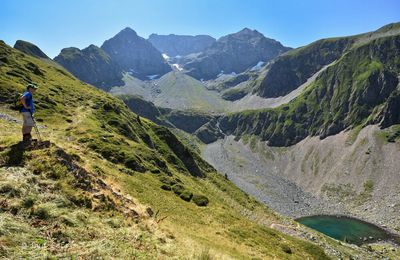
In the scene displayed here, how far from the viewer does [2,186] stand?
17.5 metres

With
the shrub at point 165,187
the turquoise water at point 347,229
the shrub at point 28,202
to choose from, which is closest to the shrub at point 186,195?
the shrub at point 165,187

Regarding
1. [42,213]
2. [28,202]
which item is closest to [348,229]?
[42,213]

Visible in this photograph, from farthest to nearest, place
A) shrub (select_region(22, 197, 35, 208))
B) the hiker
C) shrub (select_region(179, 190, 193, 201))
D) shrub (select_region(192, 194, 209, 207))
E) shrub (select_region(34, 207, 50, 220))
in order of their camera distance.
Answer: shrub (select_region(192, 194, 209, 207)) < shrub (select_region(179, 190, 193, 201)) < the hiker < shrub (select_region(22, 197, 35, 208)) < shrub (select_region(34, 207, 50, 220))

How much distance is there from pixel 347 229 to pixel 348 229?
1.54ft

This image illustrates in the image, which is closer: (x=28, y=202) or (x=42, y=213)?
(x=42, y=213)

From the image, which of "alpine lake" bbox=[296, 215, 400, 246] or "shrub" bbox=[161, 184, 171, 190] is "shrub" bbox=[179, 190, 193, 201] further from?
"alpine lake" bbox=[296, 215, 400, 246]

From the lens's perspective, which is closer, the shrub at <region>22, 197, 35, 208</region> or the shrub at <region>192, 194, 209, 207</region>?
the shrub at <region>22, 197, 35, 208</region>

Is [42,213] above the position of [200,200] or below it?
above

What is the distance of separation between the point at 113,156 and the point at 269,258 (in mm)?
35661

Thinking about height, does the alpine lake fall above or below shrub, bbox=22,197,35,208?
below

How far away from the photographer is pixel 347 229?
161500 millimetres

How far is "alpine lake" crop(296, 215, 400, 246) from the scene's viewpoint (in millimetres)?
145375

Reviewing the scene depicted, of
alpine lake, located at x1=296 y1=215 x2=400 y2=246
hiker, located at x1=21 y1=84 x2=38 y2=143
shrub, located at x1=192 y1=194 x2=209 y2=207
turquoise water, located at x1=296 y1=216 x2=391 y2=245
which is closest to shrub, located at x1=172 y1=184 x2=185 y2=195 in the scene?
shrub, located at x1=192 y1=194 x2=209 y2=207

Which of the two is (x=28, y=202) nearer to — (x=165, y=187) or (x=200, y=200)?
(x=165, y=187)
